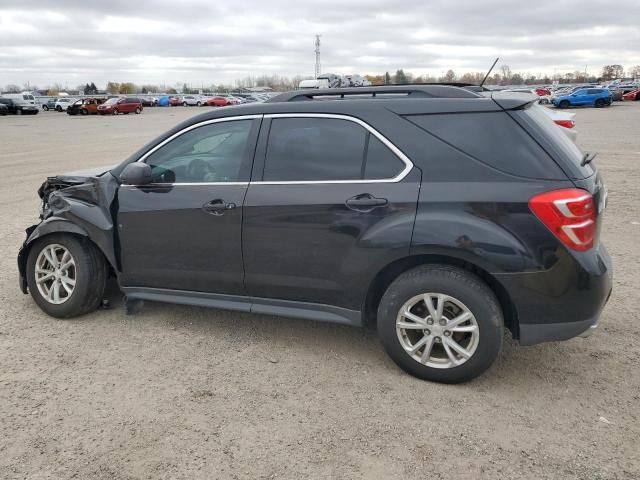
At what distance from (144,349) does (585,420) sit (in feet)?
9.56

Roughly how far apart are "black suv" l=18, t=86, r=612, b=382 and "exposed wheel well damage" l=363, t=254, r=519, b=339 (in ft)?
0.04

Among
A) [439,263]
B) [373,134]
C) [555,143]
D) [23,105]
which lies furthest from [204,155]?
[23,105]

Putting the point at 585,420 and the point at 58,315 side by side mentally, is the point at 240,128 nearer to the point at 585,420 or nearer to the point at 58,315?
the point at 58,315

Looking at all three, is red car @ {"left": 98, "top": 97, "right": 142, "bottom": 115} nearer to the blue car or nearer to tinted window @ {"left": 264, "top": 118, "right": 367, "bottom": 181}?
the blue car

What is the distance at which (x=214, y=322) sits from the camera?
14.9ft

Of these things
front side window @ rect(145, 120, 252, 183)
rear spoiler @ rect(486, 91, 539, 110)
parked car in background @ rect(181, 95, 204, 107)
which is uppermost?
rear spoiler @ rect(486, 91, 539, 110)

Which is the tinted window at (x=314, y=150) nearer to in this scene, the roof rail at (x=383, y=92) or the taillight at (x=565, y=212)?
the roof rail at (x=383, y=92)

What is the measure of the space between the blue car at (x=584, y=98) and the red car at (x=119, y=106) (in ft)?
113

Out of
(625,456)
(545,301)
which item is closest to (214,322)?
(545,301)

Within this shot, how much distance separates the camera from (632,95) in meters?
52.6

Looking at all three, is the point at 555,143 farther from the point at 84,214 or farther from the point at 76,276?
the point at 76,276

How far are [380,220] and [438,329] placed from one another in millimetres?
754

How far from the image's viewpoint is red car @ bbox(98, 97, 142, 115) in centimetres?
4681

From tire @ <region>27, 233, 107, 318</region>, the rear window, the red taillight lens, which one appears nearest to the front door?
tire @ <region>27, 233, 107, 318</region>
